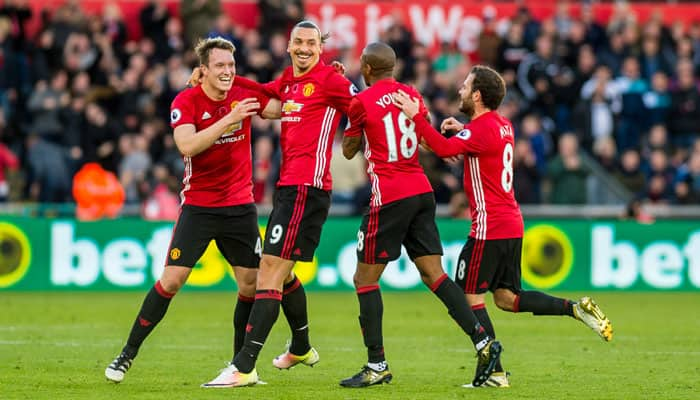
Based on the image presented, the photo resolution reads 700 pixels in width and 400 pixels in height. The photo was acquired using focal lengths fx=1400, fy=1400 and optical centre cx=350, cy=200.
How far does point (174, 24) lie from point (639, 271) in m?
8.17

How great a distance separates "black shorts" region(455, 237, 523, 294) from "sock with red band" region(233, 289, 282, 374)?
1.41 metres

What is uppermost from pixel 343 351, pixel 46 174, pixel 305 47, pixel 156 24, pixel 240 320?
pixel 156 24

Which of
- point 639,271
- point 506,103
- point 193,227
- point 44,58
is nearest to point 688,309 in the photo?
point 639,271

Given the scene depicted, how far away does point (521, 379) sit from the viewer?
10.2 metres

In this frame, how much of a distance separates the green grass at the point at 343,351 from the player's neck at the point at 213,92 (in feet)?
6.59

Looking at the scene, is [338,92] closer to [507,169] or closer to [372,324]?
[507,169]

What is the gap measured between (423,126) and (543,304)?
1.64 meters

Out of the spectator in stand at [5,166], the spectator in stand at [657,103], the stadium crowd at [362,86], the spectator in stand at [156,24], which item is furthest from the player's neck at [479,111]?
the spectator in stand at [657,103]

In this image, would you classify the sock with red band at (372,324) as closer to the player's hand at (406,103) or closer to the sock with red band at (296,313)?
the sock with red band at (296,313)

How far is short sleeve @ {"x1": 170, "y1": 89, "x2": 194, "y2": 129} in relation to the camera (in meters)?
9.65

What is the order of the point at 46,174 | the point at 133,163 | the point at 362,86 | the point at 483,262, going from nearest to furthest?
1. the point at 483,262
2. the point at 46,174
3. the point at 133,163
4. the point at 362,86

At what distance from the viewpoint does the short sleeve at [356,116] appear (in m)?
9.62

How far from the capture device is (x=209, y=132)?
9445 mm

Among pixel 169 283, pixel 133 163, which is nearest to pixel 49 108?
pixel 133 163
